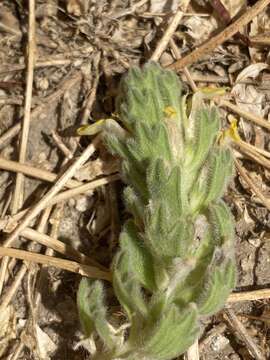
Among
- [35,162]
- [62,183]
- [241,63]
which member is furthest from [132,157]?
[241,63]

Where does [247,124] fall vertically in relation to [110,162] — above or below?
above

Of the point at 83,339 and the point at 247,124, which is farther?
the point at 247,124

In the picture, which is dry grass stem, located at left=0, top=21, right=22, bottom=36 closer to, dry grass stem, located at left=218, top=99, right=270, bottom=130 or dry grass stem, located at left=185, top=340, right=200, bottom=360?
dry grass stem, located at left=218, top=99, right=270, bottom=130

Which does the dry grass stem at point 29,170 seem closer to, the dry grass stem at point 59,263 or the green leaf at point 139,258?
the dry grass stem at point 59,263

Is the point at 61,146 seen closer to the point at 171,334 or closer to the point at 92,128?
the point at 92,128

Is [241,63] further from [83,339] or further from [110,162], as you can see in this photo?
[83,339]

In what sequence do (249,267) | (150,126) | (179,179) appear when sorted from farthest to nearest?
(249,267) < (150,126) < (179,179)

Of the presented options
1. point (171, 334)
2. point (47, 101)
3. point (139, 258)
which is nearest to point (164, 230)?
Answer: point (139, 258)

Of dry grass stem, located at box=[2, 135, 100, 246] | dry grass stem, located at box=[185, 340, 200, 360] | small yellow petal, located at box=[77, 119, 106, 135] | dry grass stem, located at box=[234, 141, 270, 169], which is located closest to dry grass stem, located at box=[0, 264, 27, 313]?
dry grass stem, located at box=[2, 135, 100, 246]
